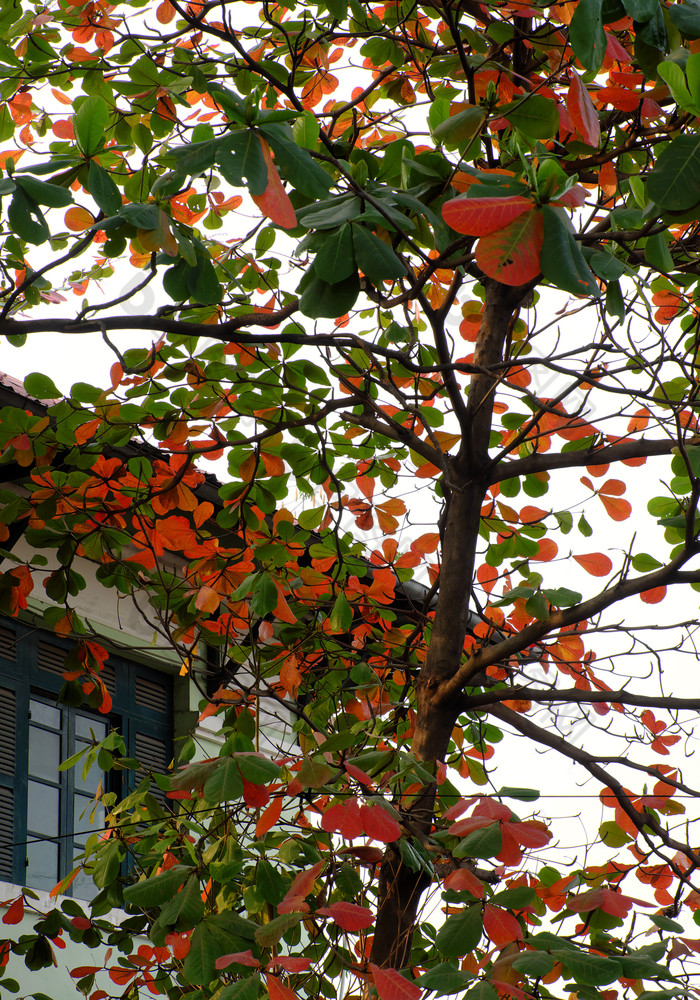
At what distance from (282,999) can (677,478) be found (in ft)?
6.28

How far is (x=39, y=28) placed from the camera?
11.6 feet

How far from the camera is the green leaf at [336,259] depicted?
1.70 metres

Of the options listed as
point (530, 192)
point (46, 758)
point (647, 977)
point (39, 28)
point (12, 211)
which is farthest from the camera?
point (46, 758)

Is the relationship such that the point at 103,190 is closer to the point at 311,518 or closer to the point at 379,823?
the point at 379,823

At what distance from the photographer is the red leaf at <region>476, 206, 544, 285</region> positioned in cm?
141

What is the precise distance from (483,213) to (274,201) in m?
0.39

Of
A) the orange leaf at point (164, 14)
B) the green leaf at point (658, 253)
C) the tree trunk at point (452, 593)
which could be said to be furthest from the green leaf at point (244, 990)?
the orange leaf at point (164, 14)

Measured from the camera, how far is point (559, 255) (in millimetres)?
1412

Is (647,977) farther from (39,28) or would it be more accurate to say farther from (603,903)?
(39,28)

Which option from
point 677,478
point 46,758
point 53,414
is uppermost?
point 677,478

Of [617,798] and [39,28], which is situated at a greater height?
[39,28]

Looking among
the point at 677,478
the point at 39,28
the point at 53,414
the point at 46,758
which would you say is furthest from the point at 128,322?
the point at 46,758

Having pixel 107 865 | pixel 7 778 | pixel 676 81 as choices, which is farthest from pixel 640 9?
pixel 7 778

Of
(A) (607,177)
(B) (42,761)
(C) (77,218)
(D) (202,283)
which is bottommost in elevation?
(B) (42,761)
